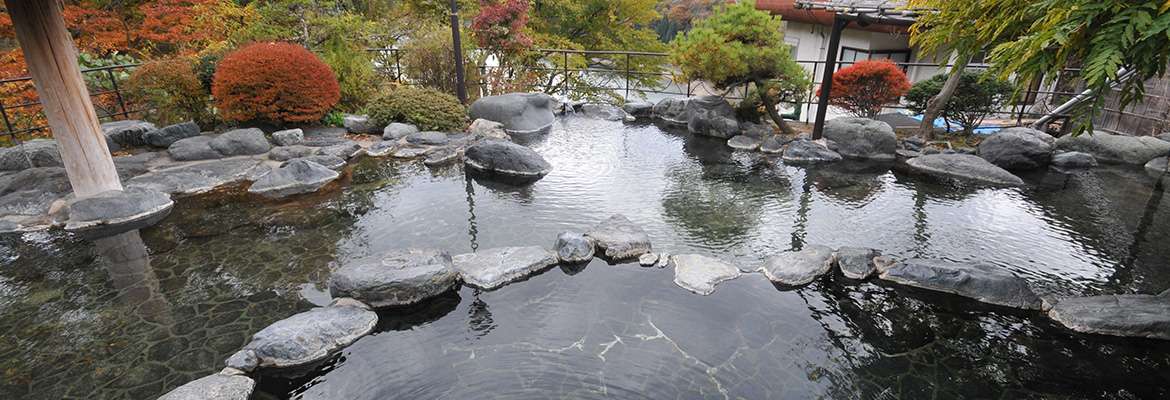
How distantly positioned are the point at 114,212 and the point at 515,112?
296 inches

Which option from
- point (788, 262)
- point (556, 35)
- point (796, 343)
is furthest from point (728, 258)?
point (556, 35)

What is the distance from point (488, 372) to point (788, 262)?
3.23 meters

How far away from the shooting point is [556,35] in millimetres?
18203

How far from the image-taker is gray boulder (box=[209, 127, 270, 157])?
9.27 meters

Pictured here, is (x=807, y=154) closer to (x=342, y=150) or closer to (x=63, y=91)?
(x=342, y=150)

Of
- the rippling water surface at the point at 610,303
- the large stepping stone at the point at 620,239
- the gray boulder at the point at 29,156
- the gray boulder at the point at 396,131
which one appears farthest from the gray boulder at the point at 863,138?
the gray boulder at the point at 29,156

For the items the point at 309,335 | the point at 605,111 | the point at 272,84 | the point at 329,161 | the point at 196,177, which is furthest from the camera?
the point at 605,111

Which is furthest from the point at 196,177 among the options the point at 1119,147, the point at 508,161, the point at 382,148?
the point at 1119,147

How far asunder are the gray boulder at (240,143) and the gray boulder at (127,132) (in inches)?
61.8

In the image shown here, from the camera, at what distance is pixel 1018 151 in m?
8.99

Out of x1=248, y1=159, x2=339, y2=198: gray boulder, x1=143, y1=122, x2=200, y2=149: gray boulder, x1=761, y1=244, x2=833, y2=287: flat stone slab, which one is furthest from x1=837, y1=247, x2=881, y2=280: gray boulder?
x1=143, y1=122, x2=200, y2=149: gray boulder

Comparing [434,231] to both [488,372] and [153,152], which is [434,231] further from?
[153,152]

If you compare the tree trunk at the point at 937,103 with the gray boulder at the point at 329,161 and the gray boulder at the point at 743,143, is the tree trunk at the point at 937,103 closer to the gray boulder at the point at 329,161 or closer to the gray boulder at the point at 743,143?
the gray boulder at the point at 743,143

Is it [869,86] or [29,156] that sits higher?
[869,86]
